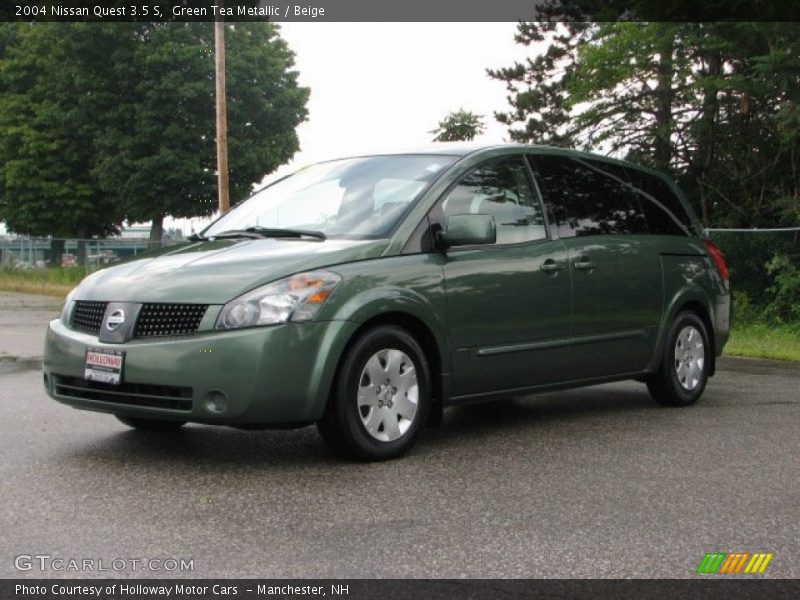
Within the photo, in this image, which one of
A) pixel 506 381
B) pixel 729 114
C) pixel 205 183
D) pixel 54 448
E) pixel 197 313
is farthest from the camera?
pixel 205 183

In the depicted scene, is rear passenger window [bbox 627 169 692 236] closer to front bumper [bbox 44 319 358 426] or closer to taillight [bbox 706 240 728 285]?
taillight [bbox 706 240 728 285]

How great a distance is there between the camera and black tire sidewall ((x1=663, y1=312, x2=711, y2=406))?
8.30m

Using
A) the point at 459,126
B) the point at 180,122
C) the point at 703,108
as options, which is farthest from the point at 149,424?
the point at 180,122

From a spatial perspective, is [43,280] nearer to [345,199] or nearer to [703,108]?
[703,108]

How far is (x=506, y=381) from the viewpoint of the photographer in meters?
6.95

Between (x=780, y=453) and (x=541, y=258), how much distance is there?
1847 mm

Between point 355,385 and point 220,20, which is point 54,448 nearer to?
point 355,385

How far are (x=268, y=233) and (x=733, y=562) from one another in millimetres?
3461

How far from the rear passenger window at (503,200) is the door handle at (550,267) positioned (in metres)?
0.18

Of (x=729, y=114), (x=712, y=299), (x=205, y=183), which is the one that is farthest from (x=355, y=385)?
(x=205, y=183)

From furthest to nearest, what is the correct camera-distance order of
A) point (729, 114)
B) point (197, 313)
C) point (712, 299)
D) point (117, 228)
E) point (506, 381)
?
1. point (117, 228)
2. point (729, 114)
3. point (712, 299)
4. point (506, 381)
5. point (197, 313)

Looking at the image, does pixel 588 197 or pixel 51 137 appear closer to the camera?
pixel 588 197

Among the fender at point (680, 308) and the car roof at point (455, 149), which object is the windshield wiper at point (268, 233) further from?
the fender at point (680, 308)

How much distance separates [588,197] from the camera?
7.93 meters
